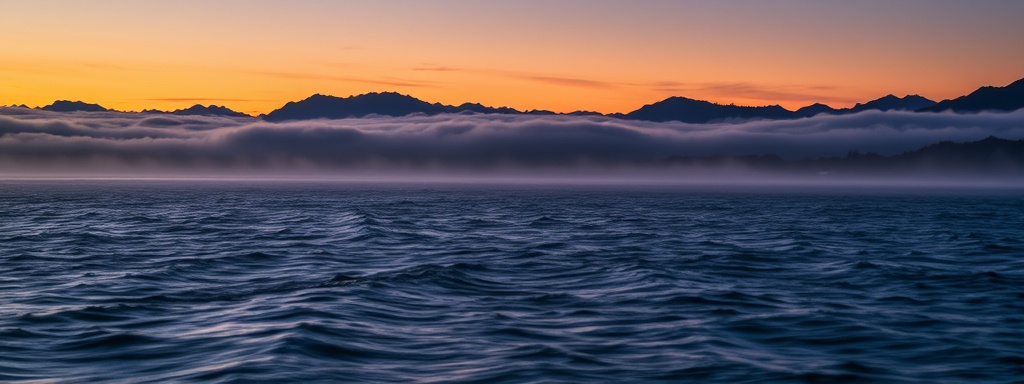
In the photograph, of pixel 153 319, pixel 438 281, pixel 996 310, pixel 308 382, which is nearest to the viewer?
pixel 308 382

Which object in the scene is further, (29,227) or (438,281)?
(29,227)

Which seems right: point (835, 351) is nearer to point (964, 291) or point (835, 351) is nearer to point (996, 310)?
point (996, 310)

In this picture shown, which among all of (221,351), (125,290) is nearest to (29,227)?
(125,290)

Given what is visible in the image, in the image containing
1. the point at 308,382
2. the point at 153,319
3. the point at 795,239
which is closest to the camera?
the point at 308,382

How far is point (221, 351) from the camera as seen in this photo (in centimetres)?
1806

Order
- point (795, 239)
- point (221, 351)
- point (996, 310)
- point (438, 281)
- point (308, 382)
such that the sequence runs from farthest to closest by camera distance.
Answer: point (795, 239) < point (438, 281) < point (996, 310) < point (221, 351) < point (308, 382)

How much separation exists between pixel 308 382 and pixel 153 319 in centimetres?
772

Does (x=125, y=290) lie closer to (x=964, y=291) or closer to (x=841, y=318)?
(x=841, y=318)

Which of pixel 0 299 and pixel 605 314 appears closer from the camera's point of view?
pixel 605 314

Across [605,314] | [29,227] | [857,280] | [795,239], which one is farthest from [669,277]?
[29,227]

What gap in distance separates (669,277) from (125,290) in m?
16.4

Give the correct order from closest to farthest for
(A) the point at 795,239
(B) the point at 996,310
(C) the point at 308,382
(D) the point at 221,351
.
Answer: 1. (C) the point at 308,382
2. (D) the point at 221,351
3. (B) the point at 996,310
4. (A) the point at 795,239

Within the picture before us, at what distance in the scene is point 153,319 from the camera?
21844 millimetres

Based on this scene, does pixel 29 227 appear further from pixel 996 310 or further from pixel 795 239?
pixel 996 310
